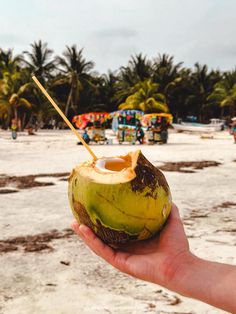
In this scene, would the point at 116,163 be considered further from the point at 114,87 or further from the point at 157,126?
the point at 114,87

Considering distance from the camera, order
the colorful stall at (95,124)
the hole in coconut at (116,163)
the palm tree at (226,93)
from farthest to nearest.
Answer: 1. the palm tree at (226,93)
2. the colorful stall at (95,124)
3. the hole in coconut at (116,163)

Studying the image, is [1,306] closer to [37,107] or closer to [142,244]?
[142,244]

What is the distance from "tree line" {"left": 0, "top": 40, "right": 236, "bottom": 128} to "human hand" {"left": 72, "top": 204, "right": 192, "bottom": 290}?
32.5m

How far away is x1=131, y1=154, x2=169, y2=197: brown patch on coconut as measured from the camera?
1.41m

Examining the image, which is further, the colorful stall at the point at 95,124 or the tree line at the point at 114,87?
the tree line at the point at 114,87

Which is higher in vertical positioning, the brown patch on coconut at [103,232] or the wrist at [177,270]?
the brown patch on coconut at [103,232]

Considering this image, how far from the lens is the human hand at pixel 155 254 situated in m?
1.43

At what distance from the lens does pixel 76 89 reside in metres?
38.7

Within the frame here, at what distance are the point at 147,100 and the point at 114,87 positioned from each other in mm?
9302

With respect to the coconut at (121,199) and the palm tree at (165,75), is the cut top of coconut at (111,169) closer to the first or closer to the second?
the coconut at (121,199)

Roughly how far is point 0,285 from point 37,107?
32.0m

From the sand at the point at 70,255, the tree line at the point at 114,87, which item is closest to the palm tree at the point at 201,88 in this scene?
the tree line at the point at 114,87

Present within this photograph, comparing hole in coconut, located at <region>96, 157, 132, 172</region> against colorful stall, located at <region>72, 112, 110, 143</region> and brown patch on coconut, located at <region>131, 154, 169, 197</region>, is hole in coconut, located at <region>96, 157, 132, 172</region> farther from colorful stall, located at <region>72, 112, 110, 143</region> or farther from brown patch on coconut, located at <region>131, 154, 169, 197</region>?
colorful stall, located at <region>72, 112, 110, 143</region>

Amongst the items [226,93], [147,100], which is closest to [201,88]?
[226,93]
